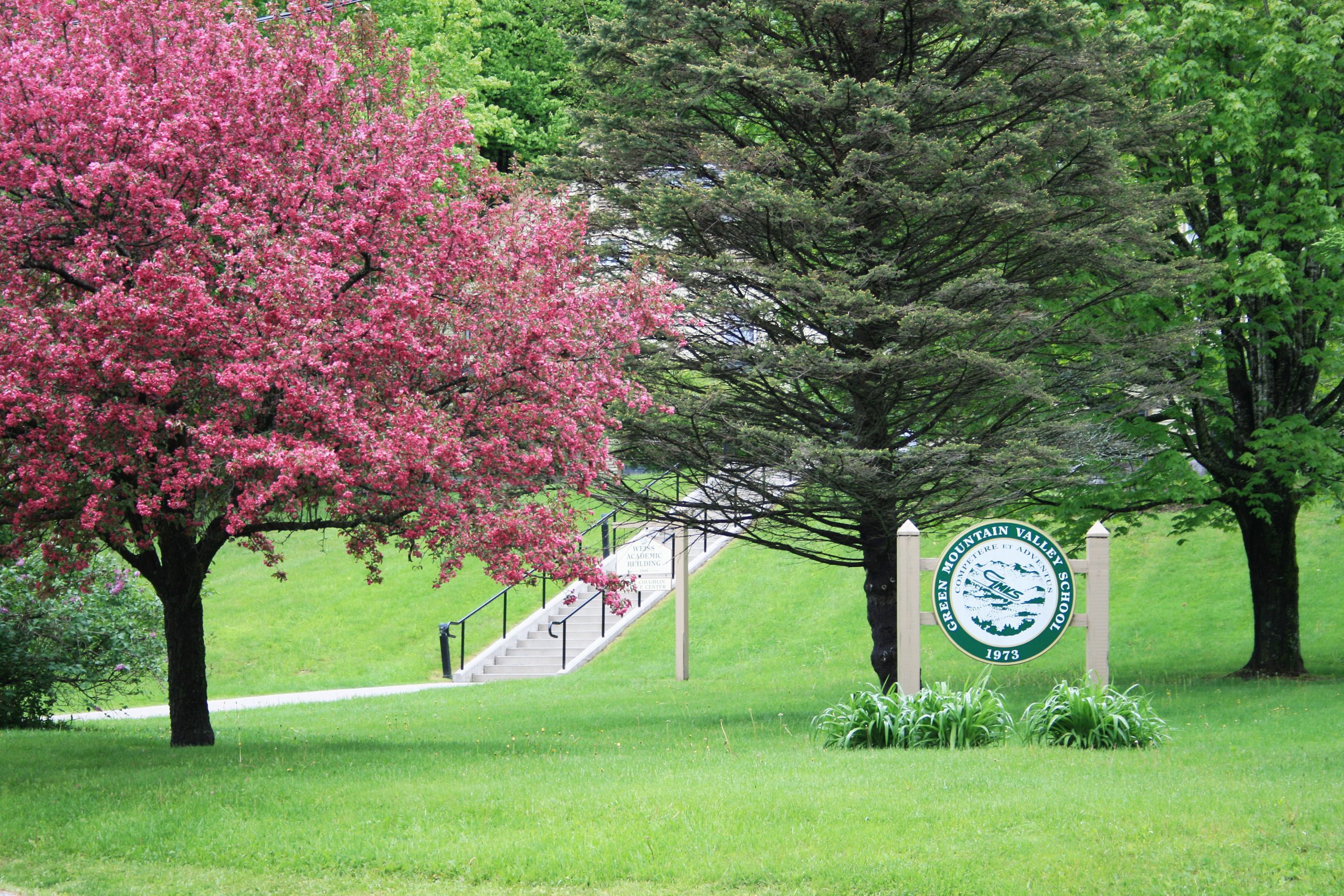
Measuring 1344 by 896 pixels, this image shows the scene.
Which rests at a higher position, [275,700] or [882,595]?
[882,595]

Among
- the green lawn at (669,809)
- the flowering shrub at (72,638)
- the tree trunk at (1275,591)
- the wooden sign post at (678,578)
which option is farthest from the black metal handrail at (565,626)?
the tree trunk at (1275,591)

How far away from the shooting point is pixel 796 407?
1520 cm

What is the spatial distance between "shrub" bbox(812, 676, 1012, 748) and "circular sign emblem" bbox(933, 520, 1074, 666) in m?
0.44

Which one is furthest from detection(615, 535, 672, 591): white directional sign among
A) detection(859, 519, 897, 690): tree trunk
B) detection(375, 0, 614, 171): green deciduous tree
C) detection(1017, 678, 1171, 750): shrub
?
detection(375, 0, 614, 171): green deciduous tree

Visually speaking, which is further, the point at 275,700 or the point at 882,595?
the point at 275,700

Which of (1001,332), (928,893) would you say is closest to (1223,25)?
(1001,332)

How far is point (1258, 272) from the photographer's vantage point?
1484 cm

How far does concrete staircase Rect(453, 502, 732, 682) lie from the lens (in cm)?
2178

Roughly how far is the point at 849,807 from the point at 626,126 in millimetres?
10066

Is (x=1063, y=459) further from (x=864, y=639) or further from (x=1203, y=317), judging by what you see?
(x=864, y=639)

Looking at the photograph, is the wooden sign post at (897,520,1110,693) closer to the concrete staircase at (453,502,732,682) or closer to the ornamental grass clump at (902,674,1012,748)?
the ornamental grass clump at (902,674,1012,748)

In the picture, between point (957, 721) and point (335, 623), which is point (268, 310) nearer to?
point (957, 721)

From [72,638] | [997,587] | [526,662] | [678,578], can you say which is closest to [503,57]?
[526,662]

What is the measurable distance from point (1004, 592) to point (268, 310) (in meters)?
6.60
